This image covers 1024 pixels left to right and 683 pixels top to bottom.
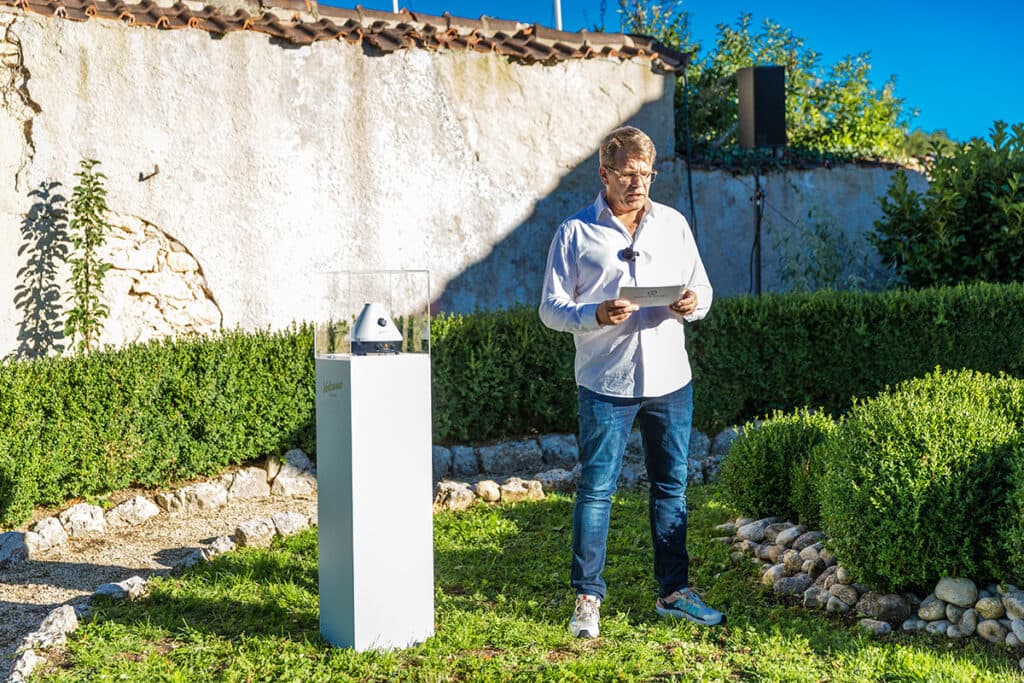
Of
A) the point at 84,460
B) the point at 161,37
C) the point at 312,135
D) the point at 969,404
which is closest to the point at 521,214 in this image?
the point at 312,135

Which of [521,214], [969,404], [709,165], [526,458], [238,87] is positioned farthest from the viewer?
[709,165]

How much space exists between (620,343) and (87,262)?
559 cm

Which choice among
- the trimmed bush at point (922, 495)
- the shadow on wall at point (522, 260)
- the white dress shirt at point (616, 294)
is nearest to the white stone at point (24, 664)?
the white dress shirt at point (616, 294)

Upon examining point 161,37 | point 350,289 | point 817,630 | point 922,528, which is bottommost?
point 817,630

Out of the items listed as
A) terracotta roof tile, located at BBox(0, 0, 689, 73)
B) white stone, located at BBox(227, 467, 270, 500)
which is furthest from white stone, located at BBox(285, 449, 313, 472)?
terracotta roof tile, located at BBox(0, 0, 689, 73)

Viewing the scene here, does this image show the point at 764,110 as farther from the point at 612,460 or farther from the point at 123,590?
the point at 123,590

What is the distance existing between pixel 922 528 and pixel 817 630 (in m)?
0.63

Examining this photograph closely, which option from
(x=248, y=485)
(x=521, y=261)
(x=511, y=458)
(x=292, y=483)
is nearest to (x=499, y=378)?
(x=511, y=458)

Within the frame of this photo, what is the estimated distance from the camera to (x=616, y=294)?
414 cm

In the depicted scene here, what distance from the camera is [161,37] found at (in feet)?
28.3

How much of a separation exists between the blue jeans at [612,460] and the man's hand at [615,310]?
0.40m

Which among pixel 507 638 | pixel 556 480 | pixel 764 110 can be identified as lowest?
pixel 507 638

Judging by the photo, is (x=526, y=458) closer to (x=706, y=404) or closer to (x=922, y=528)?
(x=706, y=404)

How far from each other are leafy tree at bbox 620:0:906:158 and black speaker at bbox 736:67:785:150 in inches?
80.6
